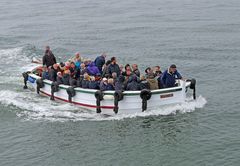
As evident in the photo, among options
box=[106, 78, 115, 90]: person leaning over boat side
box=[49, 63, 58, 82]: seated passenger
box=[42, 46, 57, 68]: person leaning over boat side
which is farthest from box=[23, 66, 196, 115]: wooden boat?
box=[42, 46, 57, 68]: person leaning over boat side

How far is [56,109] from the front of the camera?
2195 centimetres

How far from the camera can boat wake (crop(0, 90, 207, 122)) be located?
2038 centimetres

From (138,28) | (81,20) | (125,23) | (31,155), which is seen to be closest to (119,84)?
(31,155)

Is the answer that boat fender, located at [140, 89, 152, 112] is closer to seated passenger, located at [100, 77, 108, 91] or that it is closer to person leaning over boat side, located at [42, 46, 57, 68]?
seated passenger, located at [100, 77, 108, 91]

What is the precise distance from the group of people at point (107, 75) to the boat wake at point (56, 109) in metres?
1.09

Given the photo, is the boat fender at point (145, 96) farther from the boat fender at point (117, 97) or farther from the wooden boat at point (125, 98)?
the boat fender at point (117, 97)

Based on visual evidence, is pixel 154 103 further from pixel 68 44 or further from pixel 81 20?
pixel 81 20

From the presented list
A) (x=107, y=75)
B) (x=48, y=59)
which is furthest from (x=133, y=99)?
(x=48, y=59)

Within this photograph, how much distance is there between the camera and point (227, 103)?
22.3m

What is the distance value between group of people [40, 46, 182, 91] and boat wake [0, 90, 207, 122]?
3.58ft

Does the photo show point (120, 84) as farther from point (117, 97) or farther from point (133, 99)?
point (133, 99)

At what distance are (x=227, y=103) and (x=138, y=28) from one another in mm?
21302

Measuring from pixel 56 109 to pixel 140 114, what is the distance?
4.22m

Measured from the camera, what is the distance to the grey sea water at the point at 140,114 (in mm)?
17578
